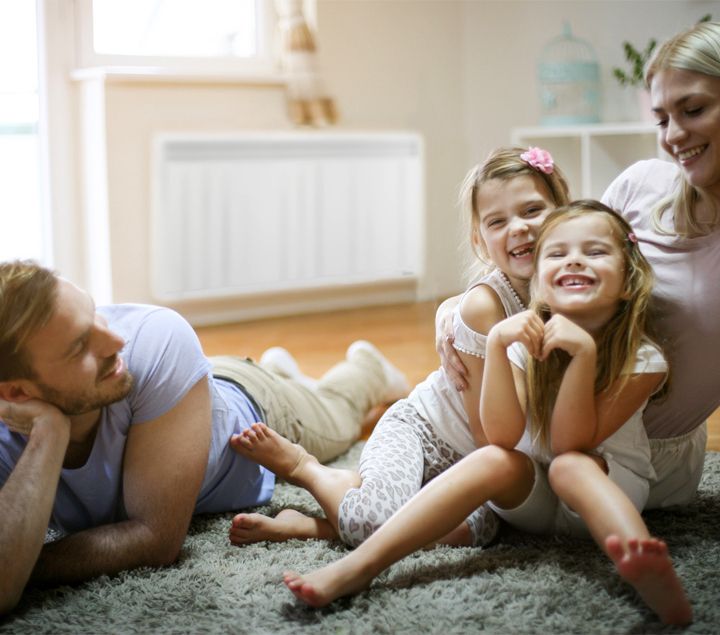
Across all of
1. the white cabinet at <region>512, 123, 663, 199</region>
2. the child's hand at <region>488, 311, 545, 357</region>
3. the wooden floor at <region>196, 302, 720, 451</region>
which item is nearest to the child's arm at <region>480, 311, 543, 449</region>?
the child's hand at <region>488, 311, 545, 357</region>

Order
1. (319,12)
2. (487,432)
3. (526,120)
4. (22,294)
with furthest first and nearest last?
(526,120)
(319,12)
(487,432)
(22,294)

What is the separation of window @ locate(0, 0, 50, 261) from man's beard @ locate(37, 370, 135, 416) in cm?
250

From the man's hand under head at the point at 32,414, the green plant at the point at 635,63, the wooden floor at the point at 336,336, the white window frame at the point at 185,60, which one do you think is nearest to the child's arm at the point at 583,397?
the man's hand under head at the point at 32,414

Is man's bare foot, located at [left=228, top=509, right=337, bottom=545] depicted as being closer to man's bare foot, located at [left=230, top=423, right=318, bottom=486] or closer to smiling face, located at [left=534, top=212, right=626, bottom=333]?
man's bare foot, located at [left=230, top=423, right=318, bottom=486]

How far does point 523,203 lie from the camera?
1699 millimetres

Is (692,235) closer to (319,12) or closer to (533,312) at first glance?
(533,312)

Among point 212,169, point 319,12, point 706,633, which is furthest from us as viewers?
point 319,12

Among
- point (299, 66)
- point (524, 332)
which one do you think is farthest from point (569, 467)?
point (299, 66)

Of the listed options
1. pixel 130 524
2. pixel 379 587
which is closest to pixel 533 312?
pixel 379 587

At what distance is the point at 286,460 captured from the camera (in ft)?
5.92

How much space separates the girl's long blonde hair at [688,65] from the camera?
5.04ft

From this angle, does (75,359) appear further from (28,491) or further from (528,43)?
(528,43)

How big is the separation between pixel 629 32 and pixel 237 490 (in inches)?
121

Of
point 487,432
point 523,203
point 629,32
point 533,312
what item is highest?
point 629,32
